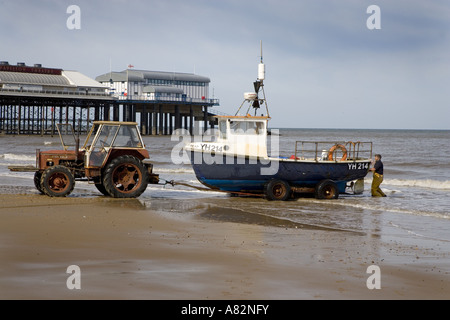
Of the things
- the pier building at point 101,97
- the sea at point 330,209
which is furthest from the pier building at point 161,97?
the sea at point 330,209

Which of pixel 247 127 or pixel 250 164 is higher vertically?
pixel 247 127

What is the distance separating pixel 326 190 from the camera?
17969 mm

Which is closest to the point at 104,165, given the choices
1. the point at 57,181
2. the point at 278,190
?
the point at 57,181

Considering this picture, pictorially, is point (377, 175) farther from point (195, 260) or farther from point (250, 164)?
point (195, 260)

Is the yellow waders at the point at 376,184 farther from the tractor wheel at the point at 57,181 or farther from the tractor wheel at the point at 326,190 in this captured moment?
the tractor wheel at the point at 57,181

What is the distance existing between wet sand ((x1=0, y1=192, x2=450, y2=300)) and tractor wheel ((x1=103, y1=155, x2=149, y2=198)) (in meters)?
2.59

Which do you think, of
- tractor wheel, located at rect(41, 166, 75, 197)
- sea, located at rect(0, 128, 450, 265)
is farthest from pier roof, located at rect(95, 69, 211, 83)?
tractor wheel, located at rect(41, 166, 75, 197)

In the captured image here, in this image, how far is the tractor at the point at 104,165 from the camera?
50.3 feet

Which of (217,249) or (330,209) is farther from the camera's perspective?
(330,209)

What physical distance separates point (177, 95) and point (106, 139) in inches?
2840

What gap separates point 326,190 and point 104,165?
6.31 m

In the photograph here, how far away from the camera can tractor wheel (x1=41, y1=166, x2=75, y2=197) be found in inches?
596

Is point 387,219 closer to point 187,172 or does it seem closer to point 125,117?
point 187,172

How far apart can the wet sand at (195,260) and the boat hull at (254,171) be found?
4.27m
